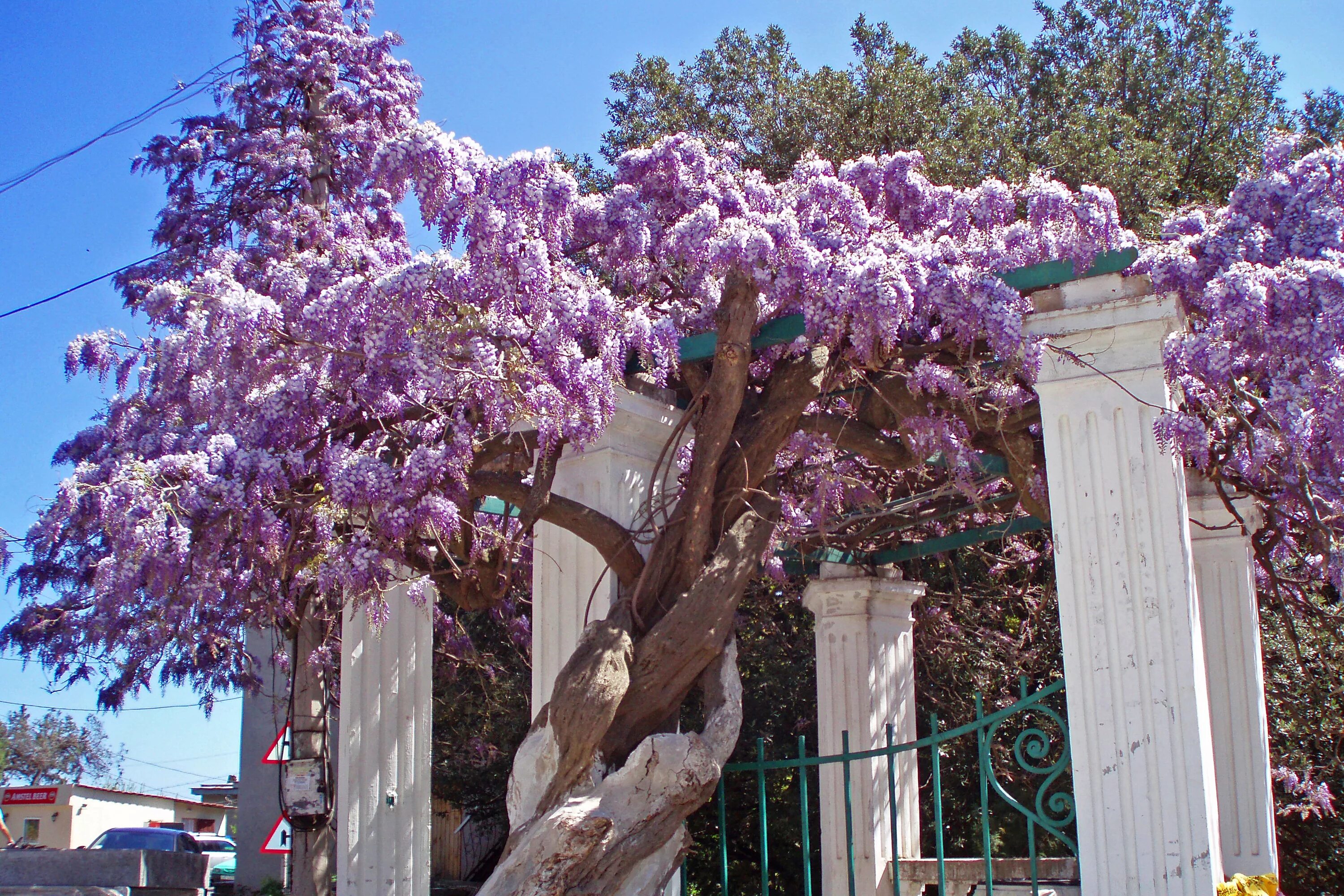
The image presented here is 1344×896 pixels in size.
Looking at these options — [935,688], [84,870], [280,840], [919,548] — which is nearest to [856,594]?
[919,548]

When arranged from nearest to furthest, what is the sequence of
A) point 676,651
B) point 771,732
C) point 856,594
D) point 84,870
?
point 676,651 < point 856,594 < point 84,870 < point 771,732

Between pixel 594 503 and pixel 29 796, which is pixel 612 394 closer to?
pixel 594 503

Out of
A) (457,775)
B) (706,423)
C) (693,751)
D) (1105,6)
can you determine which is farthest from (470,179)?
(1105,6)

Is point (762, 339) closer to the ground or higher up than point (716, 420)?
higher up

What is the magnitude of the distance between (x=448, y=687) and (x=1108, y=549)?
413 inches

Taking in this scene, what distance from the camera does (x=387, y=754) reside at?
6.18m

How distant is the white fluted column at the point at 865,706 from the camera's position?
7016 mm

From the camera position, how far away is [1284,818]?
10148 mm

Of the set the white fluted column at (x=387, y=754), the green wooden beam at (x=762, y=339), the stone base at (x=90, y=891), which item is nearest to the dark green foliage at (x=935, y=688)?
the stone base at (x=90, y=891)

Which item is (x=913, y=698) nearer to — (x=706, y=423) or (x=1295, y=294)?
(x=706, y=423)

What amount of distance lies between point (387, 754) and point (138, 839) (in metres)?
16.1

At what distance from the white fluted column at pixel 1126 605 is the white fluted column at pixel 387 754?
3.26 metres

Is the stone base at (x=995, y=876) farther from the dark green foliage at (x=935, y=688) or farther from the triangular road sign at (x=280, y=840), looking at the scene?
the triangular road sign at (x=280, y=840)

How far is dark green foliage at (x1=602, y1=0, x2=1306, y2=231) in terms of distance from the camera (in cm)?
1285
